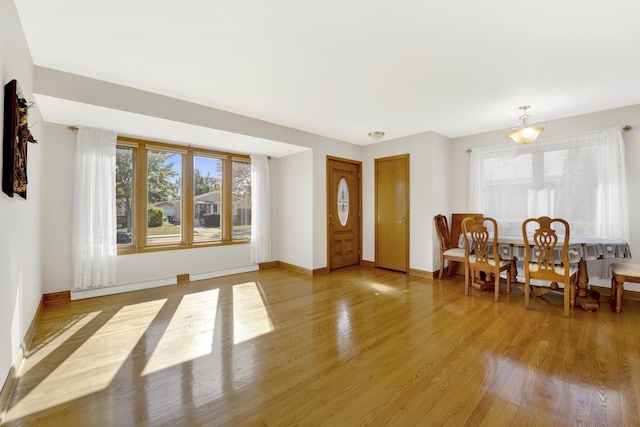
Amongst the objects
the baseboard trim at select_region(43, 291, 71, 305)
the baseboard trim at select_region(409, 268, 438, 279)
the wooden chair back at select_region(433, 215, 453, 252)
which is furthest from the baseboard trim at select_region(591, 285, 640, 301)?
the baseboard trim at select_region(43, 291, 71, 305)

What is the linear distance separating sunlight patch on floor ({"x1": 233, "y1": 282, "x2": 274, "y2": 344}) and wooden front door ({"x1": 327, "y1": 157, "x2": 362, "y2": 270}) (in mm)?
1917

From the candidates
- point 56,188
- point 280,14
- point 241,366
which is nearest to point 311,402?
point 241,366

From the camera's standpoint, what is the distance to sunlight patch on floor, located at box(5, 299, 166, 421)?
170 centimetres

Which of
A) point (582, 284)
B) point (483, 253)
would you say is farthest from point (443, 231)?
point (582, 284)

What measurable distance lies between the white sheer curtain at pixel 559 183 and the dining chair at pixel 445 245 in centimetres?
62

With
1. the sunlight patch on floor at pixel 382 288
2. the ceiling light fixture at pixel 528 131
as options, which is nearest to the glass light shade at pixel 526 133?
the ceiling light fixture at pixel 528 131

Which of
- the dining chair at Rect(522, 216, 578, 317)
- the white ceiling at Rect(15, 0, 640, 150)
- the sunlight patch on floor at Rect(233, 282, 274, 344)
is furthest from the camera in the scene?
the dining chair at Rect(522, 216, 578, 317)

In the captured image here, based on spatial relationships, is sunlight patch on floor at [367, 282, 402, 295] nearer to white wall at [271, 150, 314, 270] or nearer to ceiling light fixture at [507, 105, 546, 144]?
white wall at [271, 150, 314, 270]

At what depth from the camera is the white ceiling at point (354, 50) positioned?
6.23 ft

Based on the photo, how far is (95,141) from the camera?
12.1 ft

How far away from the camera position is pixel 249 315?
3.10 metres

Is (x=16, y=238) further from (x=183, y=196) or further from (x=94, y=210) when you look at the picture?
(x=183, y=196)

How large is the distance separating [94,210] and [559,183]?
6.53 meters

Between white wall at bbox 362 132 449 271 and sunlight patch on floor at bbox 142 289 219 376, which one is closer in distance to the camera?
sunlight patch on floor at bbox 142 289 219 376
